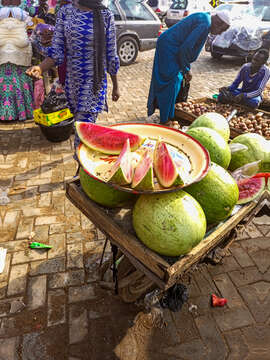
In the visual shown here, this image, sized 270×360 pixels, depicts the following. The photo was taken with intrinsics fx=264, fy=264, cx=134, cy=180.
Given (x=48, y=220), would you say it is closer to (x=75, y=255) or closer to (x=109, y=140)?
(x=75, y=255)

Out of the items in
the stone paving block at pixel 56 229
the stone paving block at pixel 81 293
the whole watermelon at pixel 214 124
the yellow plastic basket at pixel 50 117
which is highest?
the whole watermelon at pixel 214 124

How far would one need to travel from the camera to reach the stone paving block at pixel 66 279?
2.98 metres

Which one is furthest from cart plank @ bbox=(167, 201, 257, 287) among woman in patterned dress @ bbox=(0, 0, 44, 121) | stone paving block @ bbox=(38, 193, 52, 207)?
woman in patterned dress @ bbox=(0, 0, 44, 121)

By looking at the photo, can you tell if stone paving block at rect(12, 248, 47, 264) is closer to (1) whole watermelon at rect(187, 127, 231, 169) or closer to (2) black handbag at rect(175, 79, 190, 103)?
(1) whole watermelon at rect(187, 127, 231, 169)

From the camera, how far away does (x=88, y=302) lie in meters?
2.83

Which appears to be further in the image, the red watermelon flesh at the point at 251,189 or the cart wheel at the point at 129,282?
the cart wheel at the point at 129,282

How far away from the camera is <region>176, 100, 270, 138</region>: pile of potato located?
4.79 meters

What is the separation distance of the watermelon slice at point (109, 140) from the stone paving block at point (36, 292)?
6.28ft

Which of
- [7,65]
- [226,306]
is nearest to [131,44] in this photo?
[7,65]

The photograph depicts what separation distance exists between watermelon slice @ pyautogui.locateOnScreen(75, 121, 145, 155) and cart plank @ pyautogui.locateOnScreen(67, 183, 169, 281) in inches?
13.3

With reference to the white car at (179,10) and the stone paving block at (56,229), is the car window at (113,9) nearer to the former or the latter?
the white car at (179,10)

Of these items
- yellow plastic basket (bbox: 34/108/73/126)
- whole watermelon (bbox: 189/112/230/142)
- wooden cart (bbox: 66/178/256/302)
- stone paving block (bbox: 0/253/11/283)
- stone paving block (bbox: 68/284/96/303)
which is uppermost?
whole watermelon (bbox: 189/112/230/142)

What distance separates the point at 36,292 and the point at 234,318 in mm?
2144

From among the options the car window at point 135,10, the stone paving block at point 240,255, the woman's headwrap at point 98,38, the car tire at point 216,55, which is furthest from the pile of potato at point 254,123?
the car tire at point 216,55
